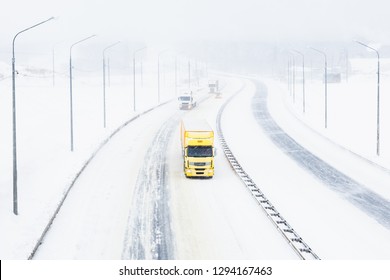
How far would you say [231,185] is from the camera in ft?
113

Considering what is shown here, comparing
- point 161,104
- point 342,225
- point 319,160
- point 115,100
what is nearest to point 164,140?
point 319,160

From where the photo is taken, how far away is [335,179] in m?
37.0

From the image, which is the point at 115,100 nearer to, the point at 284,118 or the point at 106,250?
the point at 284,118

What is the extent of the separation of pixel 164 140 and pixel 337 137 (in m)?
18.5

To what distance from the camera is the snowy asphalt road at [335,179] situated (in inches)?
1180

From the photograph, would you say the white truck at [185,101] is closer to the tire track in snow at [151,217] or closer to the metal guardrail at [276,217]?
the metal guardrail at [276,217]

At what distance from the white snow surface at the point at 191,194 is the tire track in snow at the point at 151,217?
44 centimetres

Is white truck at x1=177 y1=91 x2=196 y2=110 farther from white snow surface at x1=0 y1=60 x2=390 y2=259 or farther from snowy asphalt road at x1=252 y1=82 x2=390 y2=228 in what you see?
snowy asphalt road at x1=252 y1=82 x2=390 y2=228

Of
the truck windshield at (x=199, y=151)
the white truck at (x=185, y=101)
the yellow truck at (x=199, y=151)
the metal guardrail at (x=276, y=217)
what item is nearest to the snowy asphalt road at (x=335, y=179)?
the metal guardrail at (x=276, y=217)

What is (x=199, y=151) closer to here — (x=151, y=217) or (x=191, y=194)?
(x=191, y=194)

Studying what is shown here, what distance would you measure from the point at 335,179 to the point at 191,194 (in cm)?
1153

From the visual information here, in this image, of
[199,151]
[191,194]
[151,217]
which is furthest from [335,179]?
[151,217]

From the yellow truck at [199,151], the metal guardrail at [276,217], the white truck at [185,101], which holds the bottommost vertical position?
the metal guardrail at [276,217]

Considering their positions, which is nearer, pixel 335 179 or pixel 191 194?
pixel 191 194
